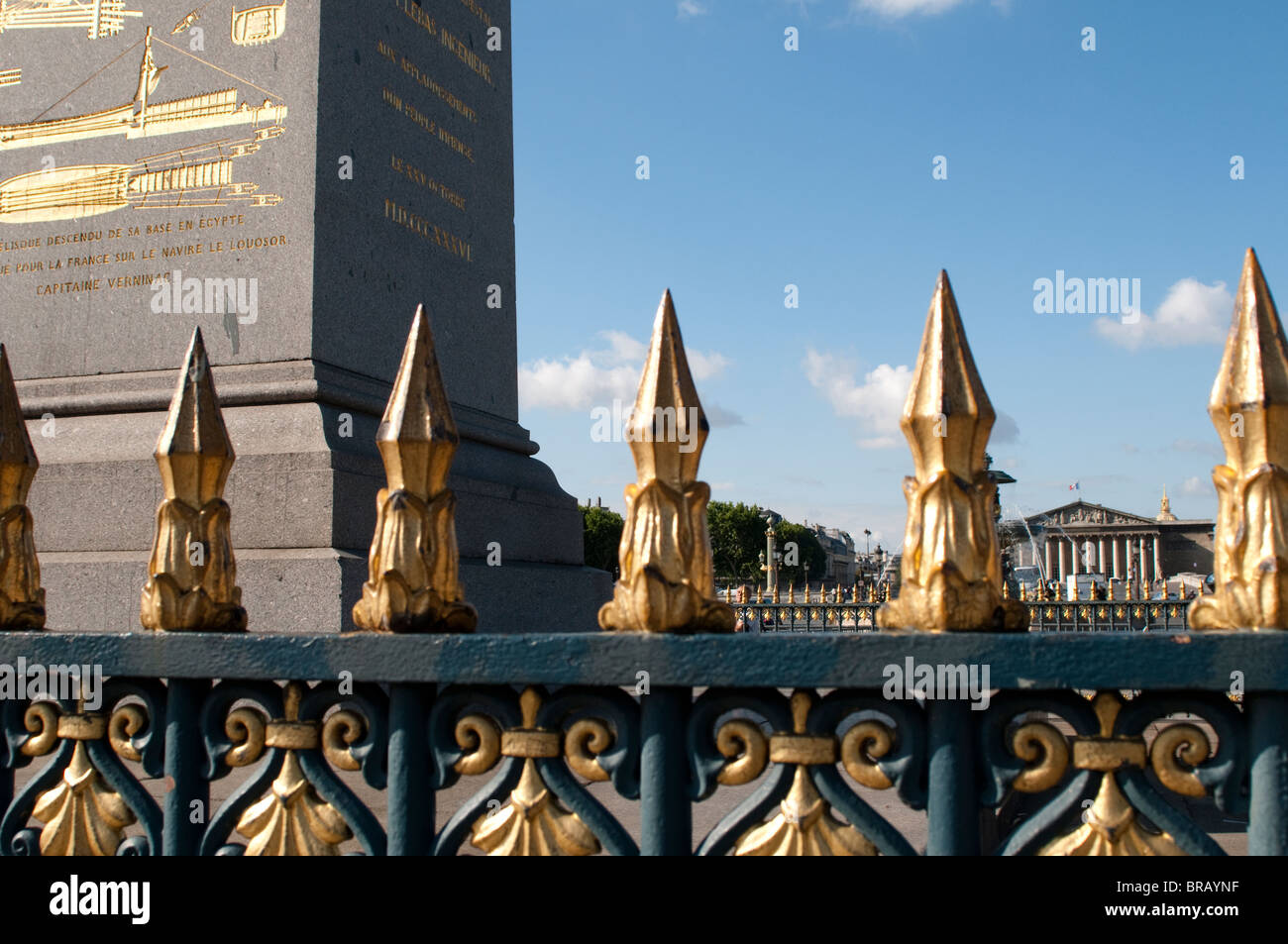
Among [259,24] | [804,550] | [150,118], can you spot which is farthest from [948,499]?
[804,550]

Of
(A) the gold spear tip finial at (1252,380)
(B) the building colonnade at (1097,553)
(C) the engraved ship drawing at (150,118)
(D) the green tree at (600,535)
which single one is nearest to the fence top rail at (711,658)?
(A) the gold spear tip finial at (1252,380)

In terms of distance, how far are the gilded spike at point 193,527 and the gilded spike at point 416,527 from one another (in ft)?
1.60

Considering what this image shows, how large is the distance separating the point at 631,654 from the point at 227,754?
1157mm

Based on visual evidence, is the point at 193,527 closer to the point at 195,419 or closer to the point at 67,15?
the point at 195,419

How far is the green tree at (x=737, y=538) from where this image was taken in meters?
105

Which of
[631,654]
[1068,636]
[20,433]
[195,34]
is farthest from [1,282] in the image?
[1068,636]

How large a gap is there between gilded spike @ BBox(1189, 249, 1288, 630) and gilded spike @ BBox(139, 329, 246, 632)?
2.38m

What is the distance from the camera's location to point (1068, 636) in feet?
7.25

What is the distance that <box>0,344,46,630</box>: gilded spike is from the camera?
3.06 metres

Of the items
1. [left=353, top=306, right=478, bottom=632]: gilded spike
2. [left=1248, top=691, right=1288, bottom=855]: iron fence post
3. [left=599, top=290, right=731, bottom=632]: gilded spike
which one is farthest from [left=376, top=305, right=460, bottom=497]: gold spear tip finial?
[left=1248, top=691, right=1288, bottom=855]: iron fence post

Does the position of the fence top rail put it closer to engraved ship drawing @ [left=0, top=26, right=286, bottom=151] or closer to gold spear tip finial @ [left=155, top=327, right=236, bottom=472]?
gold spear tip finial @ [left=155, top=327, right=236, bottom=472]

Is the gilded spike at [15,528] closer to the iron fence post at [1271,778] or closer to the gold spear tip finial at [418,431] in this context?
the gold spear tip finial at [418,431]
